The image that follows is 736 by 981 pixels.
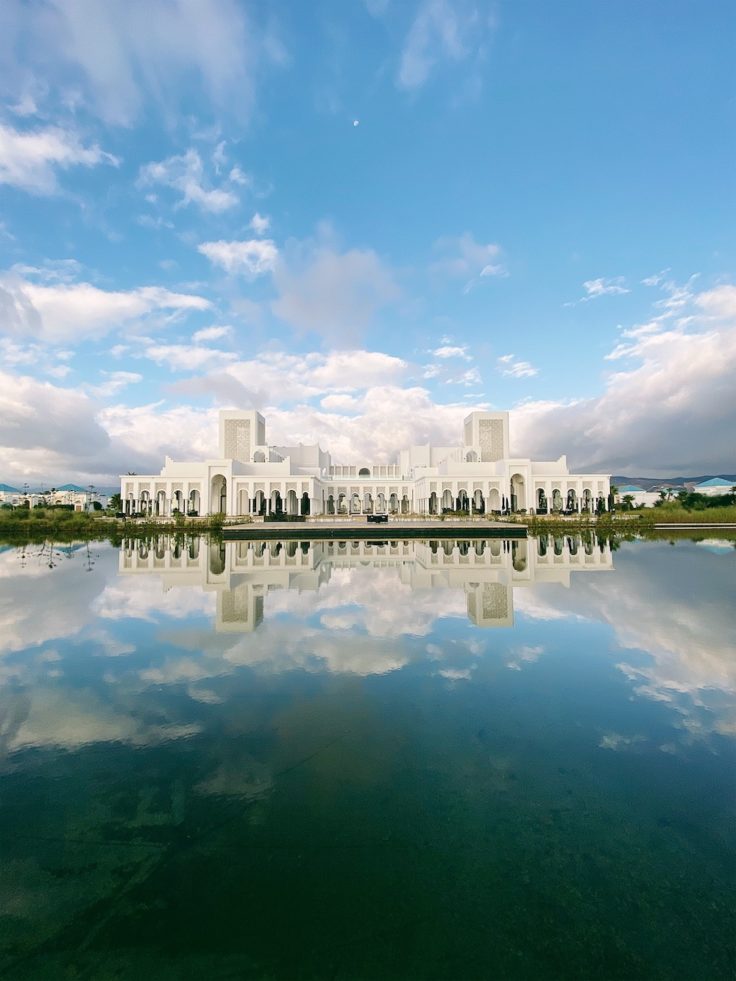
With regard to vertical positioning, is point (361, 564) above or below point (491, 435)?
below

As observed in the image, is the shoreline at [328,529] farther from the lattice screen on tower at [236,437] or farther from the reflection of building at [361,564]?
the lattice screen on tower at [236,437]

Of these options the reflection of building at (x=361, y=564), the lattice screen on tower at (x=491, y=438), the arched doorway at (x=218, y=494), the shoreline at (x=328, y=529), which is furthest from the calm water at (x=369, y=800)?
the lattice screen on tower at (x=491, y=438)

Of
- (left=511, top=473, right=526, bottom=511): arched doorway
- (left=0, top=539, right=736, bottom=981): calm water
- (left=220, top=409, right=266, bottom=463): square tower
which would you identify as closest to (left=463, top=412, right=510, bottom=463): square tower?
(left=511, top=473, right=526, bottom=511): arched doorway

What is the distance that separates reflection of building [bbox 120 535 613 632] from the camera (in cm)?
1100

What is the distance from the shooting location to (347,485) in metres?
61.3

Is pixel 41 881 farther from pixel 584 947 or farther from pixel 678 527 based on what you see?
pixel 678 527

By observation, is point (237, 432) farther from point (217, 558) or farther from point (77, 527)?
point (217, 558)

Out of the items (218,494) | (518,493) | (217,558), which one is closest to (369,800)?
(217,558)

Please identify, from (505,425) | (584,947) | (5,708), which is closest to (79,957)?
(584,947)

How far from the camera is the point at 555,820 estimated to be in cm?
353

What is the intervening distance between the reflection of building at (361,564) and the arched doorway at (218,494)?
2599 cm

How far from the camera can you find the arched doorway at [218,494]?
5208 cm

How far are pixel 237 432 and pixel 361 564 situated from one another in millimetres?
46782

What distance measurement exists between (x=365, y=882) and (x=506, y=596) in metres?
9.07
